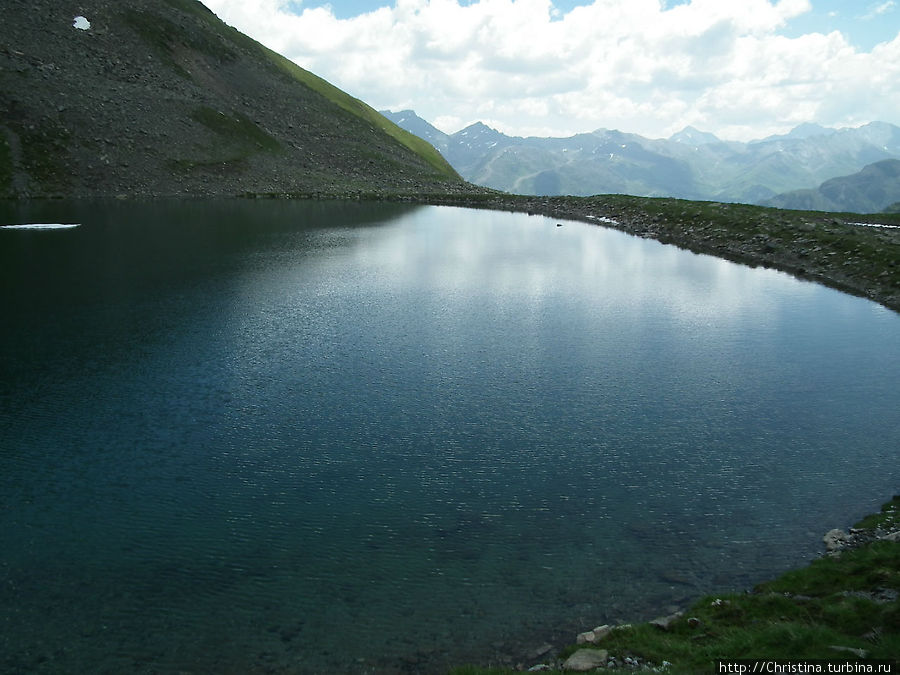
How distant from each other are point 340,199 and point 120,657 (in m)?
133

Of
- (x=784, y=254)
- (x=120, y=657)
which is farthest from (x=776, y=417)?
(x=784, y=254)

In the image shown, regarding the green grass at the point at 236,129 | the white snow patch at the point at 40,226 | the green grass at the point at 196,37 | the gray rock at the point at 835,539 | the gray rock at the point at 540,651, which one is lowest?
the gray rock at the point at 540,651

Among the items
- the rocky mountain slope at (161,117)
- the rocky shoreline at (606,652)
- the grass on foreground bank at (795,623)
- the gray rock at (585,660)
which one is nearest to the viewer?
the grass on foreground bank at (795,623)

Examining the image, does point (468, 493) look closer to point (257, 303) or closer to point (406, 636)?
point (406, 636)

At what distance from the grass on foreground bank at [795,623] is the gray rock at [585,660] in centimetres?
29

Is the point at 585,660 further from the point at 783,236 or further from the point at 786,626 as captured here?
the point at 783,236

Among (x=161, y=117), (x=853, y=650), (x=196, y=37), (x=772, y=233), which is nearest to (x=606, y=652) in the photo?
(x=853, y=650)

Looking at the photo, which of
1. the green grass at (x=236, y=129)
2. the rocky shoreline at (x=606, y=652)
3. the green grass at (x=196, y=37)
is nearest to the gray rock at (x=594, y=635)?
the rocky shoreline at (x=606, y=652)

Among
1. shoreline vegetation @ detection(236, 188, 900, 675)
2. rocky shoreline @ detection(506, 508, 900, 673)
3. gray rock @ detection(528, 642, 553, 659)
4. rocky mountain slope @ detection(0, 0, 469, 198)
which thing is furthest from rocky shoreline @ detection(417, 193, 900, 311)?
rocky mountain slope @ detection(0, 0, 469, 198)

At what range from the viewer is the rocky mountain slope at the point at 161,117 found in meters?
118

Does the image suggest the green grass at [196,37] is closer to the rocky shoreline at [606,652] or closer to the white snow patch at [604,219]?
the white snow patch at [604,219]

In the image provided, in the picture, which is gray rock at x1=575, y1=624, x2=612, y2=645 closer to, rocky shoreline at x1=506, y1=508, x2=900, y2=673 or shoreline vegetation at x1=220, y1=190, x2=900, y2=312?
rocky shoreline at x1=506, y1=508, x2=900, y2=673

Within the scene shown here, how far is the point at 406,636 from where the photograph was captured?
596 inches

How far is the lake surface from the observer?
1579cm
